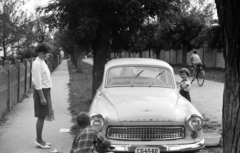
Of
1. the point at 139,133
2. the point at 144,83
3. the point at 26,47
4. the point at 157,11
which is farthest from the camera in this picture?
the point at 26,47

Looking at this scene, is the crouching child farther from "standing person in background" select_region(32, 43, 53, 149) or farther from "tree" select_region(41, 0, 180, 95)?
"tree" select_region(41, 0, 180, 95)

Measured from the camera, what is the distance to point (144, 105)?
5652mm

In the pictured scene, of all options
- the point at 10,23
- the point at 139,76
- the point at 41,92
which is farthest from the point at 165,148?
the point at 10,23

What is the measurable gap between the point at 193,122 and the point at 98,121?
4.39 feet

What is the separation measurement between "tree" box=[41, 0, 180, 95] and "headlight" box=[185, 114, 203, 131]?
16.5 feet

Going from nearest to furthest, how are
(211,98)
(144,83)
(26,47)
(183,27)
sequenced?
(144,83) < (211,98) < (26,47) < (183,27)

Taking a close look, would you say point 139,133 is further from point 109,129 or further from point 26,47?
point 26,47

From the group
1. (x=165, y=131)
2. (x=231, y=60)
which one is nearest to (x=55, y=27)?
(x=165, y=131)

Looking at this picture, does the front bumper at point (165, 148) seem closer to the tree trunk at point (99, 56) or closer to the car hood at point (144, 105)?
the car hood at point (144, 105)

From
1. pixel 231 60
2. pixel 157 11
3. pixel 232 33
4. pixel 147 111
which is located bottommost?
pixel 147 111

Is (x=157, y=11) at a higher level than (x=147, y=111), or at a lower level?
higher

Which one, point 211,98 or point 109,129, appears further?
point 211,98

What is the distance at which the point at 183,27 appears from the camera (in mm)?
33000

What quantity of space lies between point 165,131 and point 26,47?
24310 millimetres
